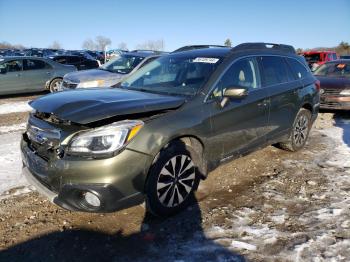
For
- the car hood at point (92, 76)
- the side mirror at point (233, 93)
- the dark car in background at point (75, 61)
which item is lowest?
the side mirror at point (233, 93)

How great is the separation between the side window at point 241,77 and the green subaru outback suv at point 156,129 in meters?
0.01

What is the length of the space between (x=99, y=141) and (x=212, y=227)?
1.48 meters

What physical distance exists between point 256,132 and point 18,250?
3.29 meters

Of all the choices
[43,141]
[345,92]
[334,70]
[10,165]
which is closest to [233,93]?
[43,141]

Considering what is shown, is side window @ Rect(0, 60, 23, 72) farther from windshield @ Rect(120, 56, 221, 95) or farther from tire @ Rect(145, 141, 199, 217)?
tire @ Rect(145, 141, 199, 217)

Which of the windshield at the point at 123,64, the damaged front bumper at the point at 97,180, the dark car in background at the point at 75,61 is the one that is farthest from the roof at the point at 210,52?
the dark car in background at the point at 75,61

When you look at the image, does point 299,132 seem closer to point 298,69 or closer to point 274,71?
point 298,69

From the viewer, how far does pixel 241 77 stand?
4.82 metres

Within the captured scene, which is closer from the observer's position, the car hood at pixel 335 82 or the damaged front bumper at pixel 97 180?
the damaged front bumper at pixel 97 180

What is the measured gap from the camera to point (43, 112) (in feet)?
12.2

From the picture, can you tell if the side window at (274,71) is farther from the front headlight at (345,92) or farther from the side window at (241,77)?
the front headlight at (345,92)

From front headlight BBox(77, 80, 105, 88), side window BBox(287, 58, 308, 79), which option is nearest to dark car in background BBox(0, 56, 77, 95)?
front headlight BBox(77, 80, 105, 88)

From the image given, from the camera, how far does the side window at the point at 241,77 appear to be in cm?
444

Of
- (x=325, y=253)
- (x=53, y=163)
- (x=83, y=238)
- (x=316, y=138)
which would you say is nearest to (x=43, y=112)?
(x=53, y=163)
